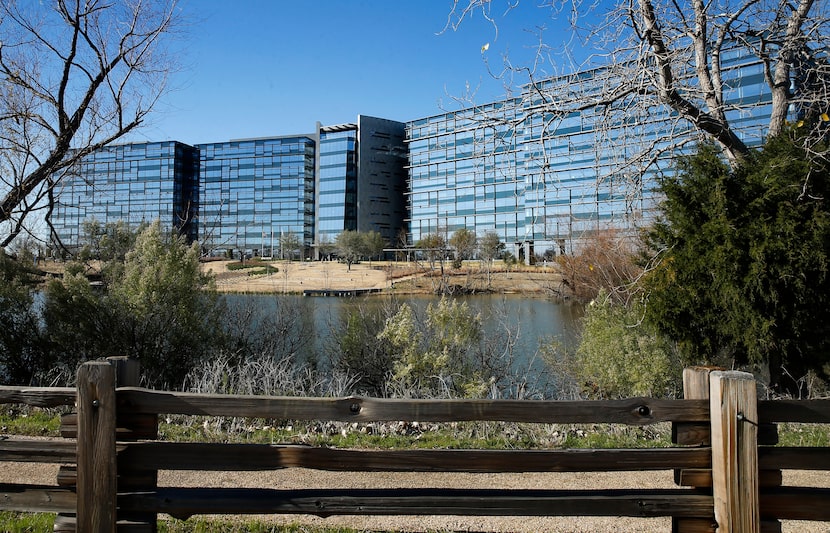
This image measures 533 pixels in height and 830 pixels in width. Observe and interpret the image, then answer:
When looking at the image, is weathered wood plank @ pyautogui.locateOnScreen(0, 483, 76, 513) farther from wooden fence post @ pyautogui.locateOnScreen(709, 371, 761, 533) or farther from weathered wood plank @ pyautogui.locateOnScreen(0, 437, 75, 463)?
wooden fence post @ pyautogui.locateOnScreen(709, 371, 761, 533)

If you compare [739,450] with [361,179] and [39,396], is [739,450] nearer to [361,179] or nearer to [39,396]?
[39,396]

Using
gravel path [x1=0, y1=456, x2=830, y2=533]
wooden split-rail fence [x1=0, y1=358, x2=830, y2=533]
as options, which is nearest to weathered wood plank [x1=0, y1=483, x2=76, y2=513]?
wooden split-rail fence [x1=0, y1=358, x2=830, y2=533]

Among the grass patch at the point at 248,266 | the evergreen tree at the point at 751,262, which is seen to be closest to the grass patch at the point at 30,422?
the evergreen tree at the point at 751,262

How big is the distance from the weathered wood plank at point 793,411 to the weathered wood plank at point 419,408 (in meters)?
0.31

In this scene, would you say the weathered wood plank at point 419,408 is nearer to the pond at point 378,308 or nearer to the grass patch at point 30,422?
the grass patch at point 30,422

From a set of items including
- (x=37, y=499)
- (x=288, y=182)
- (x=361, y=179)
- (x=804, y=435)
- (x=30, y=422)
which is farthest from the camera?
(x=288, y=182)

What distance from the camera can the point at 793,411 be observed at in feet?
11.1

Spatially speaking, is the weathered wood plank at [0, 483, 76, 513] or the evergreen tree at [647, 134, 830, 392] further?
the evergreen tree at [647, 134, 830, 392]

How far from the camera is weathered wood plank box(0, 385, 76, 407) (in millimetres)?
3559

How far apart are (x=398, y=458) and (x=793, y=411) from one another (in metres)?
2.21

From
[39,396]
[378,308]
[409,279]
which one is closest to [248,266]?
[409,279]

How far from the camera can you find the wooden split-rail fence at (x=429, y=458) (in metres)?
3.38

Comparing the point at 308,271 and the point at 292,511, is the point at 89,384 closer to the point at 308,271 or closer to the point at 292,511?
the point at 292,511

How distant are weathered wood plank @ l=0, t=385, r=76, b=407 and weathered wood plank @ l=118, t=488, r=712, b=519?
0.66 meters
